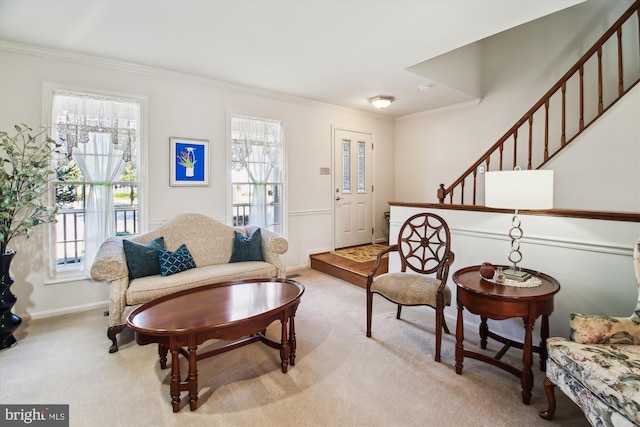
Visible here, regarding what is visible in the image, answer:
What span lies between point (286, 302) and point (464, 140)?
4.25 m

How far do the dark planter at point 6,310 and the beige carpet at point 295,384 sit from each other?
9cm

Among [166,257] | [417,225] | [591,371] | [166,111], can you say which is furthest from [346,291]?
[166,111]

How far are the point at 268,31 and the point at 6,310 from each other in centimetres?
321

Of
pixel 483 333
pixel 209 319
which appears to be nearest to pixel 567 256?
pixel 483 333

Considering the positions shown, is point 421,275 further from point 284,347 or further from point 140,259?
point 140,259

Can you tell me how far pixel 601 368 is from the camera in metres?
1.39

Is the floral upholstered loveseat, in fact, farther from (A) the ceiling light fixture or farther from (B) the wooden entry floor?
(A) the ceiling light fixture

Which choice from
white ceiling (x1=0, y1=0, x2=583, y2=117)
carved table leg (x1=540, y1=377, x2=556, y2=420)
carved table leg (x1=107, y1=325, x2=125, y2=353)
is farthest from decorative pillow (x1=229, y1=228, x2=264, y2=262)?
carved table leg (x1=540, y1=377, x2=556, y2=420)

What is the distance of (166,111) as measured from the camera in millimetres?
3693

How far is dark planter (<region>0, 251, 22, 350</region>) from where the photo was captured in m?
2.52

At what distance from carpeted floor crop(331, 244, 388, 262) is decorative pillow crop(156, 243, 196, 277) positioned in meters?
2.44

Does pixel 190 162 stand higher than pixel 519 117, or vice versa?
pixel 519 117

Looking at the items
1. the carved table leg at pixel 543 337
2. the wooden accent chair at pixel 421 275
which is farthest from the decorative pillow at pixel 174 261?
the carved table leg at pixel 543 337

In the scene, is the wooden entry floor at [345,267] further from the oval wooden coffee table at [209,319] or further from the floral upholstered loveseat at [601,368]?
the floral upholstered loveseat at [601,368]
